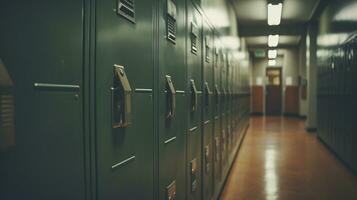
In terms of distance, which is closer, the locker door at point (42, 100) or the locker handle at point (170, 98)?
the locker door at point (42, 100)

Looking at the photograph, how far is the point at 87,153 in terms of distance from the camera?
93 cm

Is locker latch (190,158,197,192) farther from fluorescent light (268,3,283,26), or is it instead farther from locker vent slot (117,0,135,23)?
fluorescent light (268,3,283,26)

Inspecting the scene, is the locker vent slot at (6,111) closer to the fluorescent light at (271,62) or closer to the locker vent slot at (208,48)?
the locker vent slot at (208,48)

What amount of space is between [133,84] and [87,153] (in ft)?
1.37

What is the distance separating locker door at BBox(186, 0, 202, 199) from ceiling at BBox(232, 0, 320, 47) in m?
5.91

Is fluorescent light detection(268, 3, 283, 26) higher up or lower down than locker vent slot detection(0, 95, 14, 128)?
higher up

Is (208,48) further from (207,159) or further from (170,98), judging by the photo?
(170,98)

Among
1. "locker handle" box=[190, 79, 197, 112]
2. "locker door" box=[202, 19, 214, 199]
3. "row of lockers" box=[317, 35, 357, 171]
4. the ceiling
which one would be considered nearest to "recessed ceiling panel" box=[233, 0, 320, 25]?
the ceiling

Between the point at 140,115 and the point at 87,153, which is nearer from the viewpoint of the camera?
the point at 87,153

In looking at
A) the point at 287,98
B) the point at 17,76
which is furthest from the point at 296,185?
the point at 287,98

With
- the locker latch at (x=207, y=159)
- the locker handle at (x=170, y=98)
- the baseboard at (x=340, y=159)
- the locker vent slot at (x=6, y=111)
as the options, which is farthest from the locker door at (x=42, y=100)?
the baseboard at (x=340, y=159)

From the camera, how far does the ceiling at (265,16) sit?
27.7 feet

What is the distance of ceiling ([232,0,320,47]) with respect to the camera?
8437 mm

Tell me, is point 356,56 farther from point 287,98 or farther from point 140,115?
point 287,98
